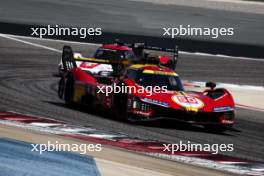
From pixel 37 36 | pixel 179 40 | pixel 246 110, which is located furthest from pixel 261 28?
pixel 246 110

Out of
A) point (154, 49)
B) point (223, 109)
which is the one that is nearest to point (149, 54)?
point (154, 49)

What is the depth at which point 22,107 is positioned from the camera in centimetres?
1655

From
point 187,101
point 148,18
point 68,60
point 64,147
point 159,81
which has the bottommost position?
point 64,147

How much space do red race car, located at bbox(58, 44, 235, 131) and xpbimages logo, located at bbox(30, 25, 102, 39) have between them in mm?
16329

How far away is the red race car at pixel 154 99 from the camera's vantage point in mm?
15461

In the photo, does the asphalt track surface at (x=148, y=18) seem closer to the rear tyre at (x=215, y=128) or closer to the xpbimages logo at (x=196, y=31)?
the xpbimages logo at (x=196, y=31)

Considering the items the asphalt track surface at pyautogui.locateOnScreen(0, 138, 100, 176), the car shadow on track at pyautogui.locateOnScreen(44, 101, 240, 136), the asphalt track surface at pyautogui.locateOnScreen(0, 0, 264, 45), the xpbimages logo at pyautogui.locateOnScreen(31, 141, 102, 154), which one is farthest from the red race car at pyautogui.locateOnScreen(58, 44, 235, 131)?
the asphalt track surface at pyautogui.locateOnScreen(0, 0, 264, 45)

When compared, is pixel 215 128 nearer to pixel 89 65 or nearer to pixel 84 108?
pixel 84 108

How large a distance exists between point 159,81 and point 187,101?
0.92 m

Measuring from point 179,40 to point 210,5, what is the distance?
1025 cm

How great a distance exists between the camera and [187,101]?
15.6 m

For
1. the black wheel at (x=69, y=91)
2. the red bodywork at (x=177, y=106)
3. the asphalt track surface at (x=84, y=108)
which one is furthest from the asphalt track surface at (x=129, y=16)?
the red bodywork at (x=177, y=106)

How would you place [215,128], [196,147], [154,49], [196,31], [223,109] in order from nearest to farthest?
[196,147], [223,109], [215,128], [154,49], [196,31]

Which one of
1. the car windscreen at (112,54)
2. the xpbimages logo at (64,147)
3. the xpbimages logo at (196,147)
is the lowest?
the xpbimages logo at (196,147)
